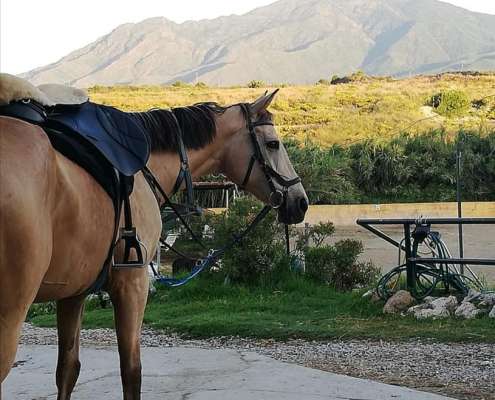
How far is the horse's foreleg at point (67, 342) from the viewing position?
420cm

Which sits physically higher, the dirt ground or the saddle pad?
the saddle pad

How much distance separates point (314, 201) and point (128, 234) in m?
17.8

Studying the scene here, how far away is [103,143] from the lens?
3.66m

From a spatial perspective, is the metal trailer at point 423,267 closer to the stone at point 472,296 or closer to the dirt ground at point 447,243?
the stone at point 472,296

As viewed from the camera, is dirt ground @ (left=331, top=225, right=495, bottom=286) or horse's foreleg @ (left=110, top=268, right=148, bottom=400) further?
dirt ground @ (left=331, top=225, right=495, bottom=286)

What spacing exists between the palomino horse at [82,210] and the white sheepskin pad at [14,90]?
0.80 ft

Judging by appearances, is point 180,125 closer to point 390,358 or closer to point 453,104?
point 390,358

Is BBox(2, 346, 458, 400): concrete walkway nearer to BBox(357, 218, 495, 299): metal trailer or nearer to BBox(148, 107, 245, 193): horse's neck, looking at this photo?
BBox(148, 107, 245, 193): horse's neck

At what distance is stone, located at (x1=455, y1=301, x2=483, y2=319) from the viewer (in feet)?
26.2

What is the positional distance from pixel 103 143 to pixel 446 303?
5609mm

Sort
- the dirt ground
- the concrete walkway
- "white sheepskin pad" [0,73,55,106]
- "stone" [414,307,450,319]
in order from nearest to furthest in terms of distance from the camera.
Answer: "white sheepskin pad" [0,73,55,106] → the concrete walkway → "stone" [414,307,450,319] → the dirt ground

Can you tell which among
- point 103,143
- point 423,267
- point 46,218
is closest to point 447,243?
point 423,267

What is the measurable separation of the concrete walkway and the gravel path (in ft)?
1.54

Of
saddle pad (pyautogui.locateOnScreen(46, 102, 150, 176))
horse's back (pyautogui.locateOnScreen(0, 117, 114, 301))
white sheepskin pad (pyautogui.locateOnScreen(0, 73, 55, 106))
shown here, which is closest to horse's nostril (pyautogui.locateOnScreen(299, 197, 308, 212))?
saddle pad (pyautogui.locateOnScreen(46, 102, 150, 176))
